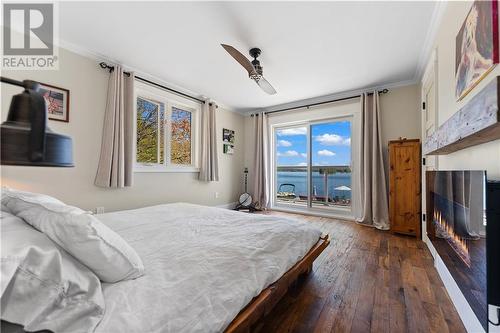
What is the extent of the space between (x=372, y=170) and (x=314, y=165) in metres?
1.25

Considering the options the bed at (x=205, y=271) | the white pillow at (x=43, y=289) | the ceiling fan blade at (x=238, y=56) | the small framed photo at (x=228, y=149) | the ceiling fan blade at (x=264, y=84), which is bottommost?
the bed at (x=205, y=271)

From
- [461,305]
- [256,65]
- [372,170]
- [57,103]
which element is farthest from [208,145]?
[461,305]

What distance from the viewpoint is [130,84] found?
3053 millimetres

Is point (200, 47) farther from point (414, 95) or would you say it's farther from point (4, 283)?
point (414, 95)

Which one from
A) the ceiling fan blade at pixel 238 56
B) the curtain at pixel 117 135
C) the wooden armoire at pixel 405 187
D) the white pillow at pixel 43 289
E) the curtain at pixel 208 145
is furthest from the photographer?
the curtain at pixel 208 145

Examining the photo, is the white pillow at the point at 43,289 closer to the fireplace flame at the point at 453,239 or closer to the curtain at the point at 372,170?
the fireplace flame at the point at 453,239

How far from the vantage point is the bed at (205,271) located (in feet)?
2.41

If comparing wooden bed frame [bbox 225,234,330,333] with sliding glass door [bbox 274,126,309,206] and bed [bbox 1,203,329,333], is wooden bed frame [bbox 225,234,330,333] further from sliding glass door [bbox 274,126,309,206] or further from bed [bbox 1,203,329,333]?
sliding glass door [bbox 274,126,309,206]

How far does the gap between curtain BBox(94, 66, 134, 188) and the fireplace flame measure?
3.47 meters

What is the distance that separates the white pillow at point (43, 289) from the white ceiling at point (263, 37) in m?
2.18

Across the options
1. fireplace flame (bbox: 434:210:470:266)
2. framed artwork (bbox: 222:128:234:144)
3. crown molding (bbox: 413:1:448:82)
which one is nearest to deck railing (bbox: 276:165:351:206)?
framed artwork (bbox: 222:128:234:144)

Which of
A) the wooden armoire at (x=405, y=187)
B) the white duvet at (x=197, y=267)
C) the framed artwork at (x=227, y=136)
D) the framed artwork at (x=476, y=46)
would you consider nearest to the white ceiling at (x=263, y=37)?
the framed artwork at (x=476, y=46)

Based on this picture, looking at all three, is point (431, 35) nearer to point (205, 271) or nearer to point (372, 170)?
point (372, 170)

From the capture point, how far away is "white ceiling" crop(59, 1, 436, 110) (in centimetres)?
198
